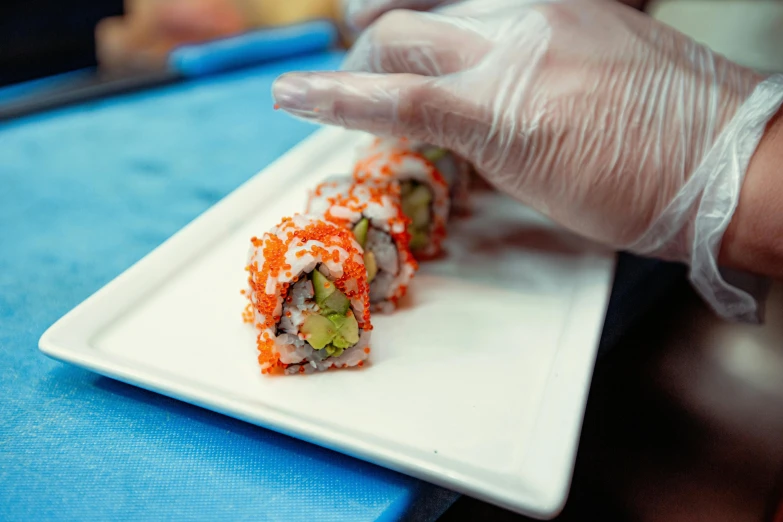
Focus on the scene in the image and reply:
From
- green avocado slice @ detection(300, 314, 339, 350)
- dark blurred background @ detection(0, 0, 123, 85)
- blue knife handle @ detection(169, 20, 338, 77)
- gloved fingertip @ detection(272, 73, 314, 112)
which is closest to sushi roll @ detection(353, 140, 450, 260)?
gloved fingertip @ detection(272, 73, 314, 112)

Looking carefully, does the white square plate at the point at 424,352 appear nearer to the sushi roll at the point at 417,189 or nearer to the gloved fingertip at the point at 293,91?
the sushi roll at the point at 417,189

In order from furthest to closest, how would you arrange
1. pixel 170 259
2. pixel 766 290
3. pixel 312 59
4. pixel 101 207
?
1. pixel 312 59
2. pixel 101 207
3. pixel 766 290
4. pixel 170 259

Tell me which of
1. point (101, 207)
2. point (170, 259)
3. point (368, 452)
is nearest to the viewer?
point (368, 452)

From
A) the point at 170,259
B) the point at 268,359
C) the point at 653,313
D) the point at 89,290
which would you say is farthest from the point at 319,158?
the point at 653,313

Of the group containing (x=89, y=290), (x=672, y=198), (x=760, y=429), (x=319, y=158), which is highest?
(x=672, y=198)

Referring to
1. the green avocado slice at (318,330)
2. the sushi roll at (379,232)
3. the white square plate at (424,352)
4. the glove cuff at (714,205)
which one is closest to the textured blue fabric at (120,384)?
the white square plate at (424,352)

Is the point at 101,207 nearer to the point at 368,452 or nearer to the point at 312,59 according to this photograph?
the point at 368,452

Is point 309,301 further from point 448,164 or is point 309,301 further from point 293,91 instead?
point 448,164
